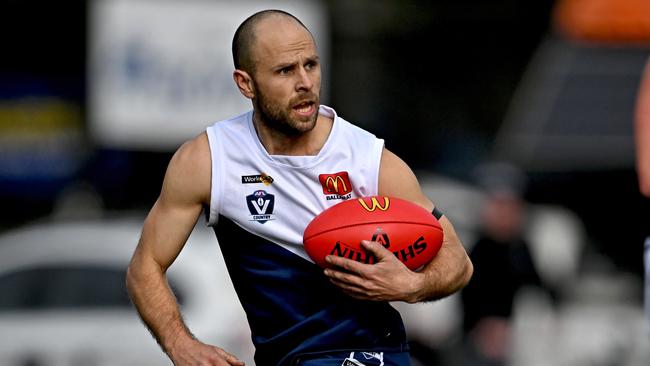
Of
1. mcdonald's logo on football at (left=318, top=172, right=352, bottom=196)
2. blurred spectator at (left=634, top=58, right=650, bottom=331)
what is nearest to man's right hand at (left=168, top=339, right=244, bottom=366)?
mcdonald's logo on football at (left=318, top=172, right=352, bottom=196)

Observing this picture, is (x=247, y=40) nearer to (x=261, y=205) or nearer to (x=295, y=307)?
(x=261, y=205)

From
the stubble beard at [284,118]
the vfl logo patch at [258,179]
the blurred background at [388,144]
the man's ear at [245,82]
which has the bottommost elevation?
the blurred background at [388,144]

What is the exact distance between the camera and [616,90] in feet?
65.3

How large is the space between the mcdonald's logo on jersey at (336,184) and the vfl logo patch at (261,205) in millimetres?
211

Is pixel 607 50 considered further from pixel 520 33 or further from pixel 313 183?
pixel 313 183

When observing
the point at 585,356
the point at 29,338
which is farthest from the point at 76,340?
the point at 585,356

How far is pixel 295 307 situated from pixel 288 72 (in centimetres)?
93

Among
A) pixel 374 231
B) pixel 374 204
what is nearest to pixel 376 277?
pixel 374 231

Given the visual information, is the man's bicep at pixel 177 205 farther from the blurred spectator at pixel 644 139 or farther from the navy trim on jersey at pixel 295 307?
the blurred spectator at pixel 644 139

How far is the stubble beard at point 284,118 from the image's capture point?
584cm

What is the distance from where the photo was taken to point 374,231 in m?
5.62

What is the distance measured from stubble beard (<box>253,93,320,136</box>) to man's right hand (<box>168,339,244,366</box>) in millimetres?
899

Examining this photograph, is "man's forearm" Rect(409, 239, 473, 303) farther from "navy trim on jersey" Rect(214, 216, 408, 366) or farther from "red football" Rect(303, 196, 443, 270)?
"navy trim on jersey" Rect(214, 216, 408, 366)

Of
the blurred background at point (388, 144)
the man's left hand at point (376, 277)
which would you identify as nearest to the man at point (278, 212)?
the man's left hand at point (376, 277)
